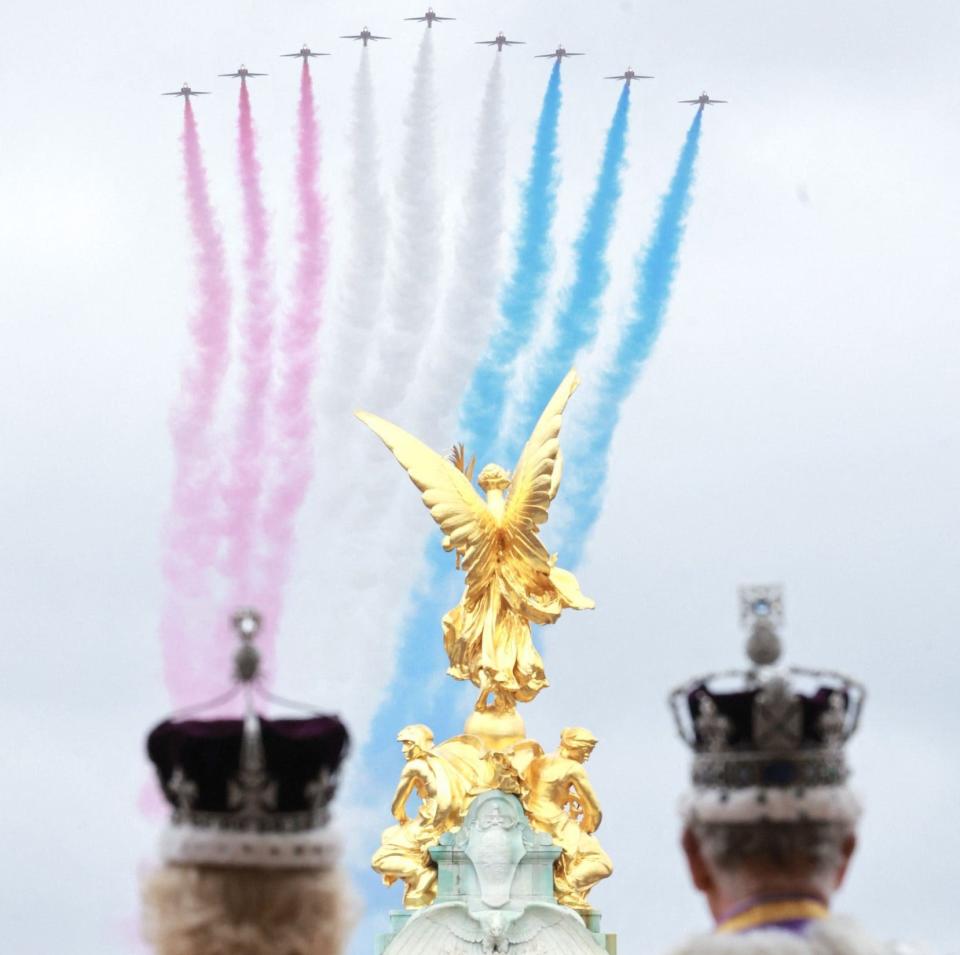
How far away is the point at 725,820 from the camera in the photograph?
18.2m

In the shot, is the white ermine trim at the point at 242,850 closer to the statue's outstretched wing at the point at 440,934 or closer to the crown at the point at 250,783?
the crown at the point at 250,783

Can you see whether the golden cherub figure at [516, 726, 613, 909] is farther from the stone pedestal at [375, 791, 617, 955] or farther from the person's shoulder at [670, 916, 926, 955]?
the person's shoulder at [670, 916, 926, 955]

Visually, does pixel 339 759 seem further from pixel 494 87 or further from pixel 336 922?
pixel 494 87

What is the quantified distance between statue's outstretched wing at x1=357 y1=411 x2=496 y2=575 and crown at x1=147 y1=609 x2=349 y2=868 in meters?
43.7

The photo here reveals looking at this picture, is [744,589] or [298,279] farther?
[298,279]

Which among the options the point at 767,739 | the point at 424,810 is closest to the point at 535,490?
the point at 424,810

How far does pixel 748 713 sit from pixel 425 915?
41185 millimetres

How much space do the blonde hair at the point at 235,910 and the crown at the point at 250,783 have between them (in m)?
0.08

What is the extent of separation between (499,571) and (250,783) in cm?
4423

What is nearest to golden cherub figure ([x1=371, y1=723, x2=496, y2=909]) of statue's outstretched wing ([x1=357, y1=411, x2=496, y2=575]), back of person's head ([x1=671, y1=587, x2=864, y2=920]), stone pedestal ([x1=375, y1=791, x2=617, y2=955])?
stone pedestal ([x1=375, y1=791, x2=617, y2=955])

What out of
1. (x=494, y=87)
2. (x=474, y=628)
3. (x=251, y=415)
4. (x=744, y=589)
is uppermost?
(x=494, y=87)

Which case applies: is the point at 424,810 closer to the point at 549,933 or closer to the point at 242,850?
the point at 549,933

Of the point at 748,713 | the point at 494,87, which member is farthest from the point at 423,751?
the point at 748,713

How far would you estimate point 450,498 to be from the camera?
6241 centimetres
